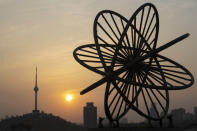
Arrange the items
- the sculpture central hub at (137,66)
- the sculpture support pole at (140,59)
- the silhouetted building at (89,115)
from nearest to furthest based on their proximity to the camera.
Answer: the sculpture support pole at (140,59), the sculpture central hub at (137,66), the silhouetted building at (89,115)

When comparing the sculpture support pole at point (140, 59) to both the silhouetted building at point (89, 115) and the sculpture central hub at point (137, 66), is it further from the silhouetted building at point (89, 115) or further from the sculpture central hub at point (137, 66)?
the silhouetted building at point (89, 115)

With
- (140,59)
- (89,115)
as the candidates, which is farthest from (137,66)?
(89,115)

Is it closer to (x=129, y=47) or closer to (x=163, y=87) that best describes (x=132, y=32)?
(x=129, y=47)

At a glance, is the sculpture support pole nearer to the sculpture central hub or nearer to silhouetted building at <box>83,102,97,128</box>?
the sculpture central hub

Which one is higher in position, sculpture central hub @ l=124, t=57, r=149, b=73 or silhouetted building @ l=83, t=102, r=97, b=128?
silhouetted building @ l=83, t=102, r=97, b=128

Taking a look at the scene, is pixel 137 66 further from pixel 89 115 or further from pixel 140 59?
pixel 89 115

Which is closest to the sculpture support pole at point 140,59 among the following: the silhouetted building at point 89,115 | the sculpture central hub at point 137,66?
the sculpture central hub at point 137,66

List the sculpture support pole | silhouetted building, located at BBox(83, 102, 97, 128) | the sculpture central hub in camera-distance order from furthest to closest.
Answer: silhouetted building, located at BBox(83, 102, 97, 128) < the sculpture central hub < the sculpture support pole

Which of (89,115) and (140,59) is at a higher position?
(89,115)

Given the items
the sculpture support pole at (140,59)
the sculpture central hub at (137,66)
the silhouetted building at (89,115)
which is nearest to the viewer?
the sculpture support pole at (140,59)

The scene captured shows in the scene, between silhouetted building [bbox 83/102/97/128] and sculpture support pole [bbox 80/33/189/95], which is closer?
sculpture support pole [bbox 80/33/189/95]

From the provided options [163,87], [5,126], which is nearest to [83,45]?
[163,87]

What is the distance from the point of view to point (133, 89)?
33.2 meters

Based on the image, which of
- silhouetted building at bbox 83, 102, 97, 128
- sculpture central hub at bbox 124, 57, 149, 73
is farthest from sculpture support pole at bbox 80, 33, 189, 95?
silhouetted building at bbox 83, 102, 97, 128
